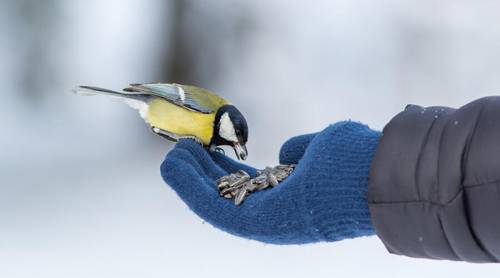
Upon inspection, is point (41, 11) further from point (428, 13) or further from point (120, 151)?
point (428, 13)

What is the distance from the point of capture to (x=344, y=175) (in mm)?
1207

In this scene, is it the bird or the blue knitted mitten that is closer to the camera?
the blue knitted mitten

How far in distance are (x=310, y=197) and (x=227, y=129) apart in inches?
27.7

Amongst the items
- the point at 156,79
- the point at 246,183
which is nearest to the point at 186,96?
the point at 246,183

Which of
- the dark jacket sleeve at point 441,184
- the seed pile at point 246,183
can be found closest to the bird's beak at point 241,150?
the seed pile at point 246,183

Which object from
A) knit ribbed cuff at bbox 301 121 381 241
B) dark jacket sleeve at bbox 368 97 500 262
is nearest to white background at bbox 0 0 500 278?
knit ribbed cuff at bbox 301 121 381 241

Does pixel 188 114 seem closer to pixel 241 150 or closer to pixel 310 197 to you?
pixel 241 150

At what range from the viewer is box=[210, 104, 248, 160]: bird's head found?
1902 millimetres

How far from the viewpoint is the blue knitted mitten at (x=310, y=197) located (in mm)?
1195

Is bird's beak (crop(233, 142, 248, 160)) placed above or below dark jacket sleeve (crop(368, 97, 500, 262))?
below

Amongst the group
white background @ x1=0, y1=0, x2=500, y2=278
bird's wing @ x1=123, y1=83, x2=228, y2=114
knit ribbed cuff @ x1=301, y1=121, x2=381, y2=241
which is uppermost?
knit ribbed cuff @ x1=301, y1=121, x2=381, y2=241

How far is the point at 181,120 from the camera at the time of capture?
1949mm

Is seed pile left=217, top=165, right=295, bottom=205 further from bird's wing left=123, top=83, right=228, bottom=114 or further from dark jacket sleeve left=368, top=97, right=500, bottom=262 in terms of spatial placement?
bird's wing left=123, top=83, right=228, bottom=114

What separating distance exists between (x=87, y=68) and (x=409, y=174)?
240cm
